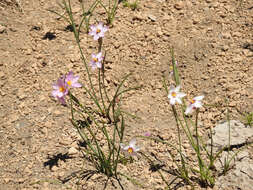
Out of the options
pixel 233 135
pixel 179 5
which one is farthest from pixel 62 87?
pixel 179 5

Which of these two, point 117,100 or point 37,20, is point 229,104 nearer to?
point 117,100

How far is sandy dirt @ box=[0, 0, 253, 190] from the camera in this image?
2.12 metres

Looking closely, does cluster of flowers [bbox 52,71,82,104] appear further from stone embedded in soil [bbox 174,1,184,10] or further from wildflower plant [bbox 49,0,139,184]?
stone embedded in soil [bbox 174,1,184,10]

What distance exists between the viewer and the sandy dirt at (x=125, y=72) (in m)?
2.12

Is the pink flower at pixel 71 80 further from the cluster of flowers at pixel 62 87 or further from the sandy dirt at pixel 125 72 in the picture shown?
the sandy dirt at pixel 125 72

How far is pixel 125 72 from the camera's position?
102 inches

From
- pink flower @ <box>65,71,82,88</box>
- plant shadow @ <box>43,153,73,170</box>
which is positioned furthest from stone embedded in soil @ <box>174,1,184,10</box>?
plant shadow @ <box>43,153,73,170</box>

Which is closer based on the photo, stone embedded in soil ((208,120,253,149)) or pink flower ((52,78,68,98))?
pink flower ((52,78,68,98))

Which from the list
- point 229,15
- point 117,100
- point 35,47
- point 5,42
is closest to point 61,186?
point 117,100

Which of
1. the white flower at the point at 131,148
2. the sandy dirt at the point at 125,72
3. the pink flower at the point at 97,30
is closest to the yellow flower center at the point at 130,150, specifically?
the white flower at the point at 131,148

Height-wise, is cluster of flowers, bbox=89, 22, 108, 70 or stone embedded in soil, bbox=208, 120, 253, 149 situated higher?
cluster of flowers, bbox=89, 22, 108, 70

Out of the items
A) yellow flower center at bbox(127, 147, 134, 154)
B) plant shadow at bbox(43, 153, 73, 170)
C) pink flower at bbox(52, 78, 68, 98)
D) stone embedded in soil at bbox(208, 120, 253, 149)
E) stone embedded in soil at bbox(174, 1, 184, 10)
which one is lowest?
plant shadow at bbox(43, 153, 73, 170)

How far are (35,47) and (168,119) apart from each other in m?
1.37

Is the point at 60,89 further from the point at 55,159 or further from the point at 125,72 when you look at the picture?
the point at 125,72
